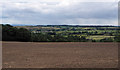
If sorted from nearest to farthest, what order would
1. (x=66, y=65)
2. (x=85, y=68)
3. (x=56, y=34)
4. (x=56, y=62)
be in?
(x=85, y=68) < (x=66, y=65) < (x=56, y=62) < (x=56, y=34)

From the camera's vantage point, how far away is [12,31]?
14211 mm

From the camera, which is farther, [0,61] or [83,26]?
[83,26]

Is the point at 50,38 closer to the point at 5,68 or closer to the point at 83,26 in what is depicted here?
the point at 83,26

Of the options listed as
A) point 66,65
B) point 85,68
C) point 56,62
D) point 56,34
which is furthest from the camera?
point 56,34

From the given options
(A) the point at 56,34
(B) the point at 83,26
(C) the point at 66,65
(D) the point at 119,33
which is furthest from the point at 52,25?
(C) the point at 66,65

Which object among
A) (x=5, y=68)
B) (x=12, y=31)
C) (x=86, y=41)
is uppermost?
(x=12, y=31)

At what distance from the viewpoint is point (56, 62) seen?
800 cm

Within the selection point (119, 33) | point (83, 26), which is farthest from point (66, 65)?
point (119, 33)

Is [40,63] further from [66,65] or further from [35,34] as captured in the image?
[35,34]

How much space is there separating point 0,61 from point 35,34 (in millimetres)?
5893

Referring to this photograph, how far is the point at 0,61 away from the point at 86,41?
8345 millimetres

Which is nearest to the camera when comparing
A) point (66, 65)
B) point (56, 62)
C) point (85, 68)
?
point (85, 68)

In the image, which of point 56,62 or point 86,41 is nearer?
point 56,62

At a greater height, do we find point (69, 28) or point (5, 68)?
point (69, 28)
